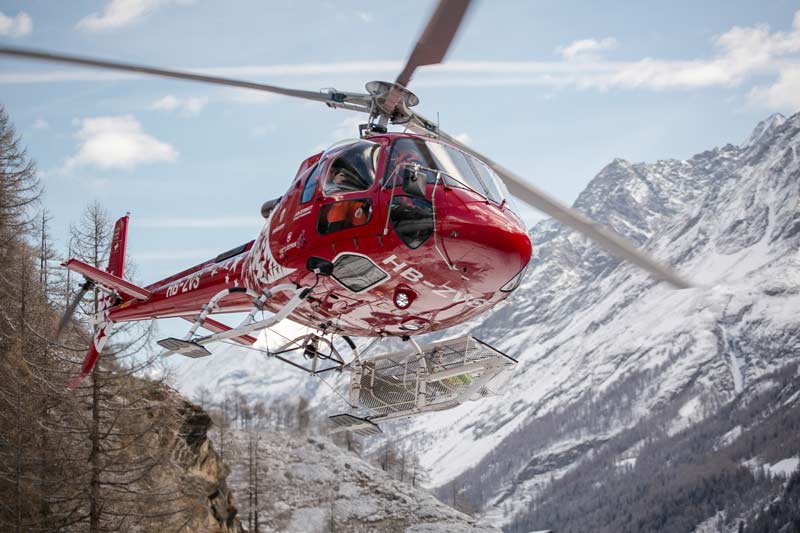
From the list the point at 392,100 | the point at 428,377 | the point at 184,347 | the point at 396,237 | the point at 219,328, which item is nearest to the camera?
the point at 396,237

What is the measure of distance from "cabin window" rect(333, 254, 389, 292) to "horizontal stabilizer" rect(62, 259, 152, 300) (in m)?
7.14

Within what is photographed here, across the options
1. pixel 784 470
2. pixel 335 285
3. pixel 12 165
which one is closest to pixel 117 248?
pixel 335 285

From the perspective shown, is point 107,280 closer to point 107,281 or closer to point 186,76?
point 107,281

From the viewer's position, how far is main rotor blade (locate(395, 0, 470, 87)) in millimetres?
10773

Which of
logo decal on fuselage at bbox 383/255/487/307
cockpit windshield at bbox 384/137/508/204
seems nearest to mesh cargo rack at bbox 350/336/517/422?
logo decal on fuselage at bbox 383/255/487/307

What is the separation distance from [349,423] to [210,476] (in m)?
29.5

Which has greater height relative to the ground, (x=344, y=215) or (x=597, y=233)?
(x=344, y=215)

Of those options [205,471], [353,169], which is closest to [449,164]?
[353,169]

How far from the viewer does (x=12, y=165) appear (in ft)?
116

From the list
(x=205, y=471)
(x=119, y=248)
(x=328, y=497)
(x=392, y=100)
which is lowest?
(x=392, y=100)

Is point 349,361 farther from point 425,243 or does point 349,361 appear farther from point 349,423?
point 425,243

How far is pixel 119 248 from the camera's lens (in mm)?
23391

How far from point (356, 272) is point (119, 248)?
37.1ft

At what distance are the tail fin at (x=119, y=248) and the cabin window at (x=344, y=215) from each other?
34.5 ft
